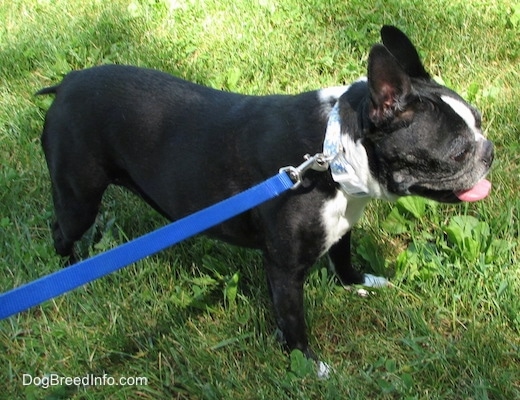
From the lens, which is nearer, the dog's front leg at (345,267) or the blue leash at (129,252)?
the blue leash at (129,252)

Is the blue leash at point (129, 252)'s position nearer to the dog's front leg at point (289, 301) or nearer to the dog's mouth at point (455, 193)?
the dog's mouth at point (455, 193)

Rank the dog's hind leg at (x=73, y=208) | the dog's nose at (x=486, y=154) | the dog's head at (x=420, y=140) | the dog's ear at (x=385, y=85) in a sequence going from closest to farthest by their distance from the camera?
the dog's ear at (x=385, y=85) → the dog's head at (x=420, y=140) → the dog's nose at (x=486, y=154) → the dog's hind leg at (x=73, y=208)

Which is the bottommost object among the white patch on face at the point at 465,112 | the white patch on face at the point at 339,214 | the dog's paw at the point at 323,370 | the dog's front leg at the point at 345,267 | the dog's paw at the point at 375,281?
the dog's paw at the point at 323,370

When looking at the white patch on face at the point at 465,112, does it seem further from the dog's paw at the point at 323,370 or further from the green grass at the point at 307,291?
the dog's paw at the point at 323,370

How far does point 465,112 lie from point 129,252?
1.22 metres

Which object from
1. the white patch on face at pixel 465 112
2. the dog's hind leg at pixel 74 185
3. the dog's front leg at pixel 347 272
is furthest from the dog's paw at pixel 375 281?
the dog's hind leg at pixel 74 185

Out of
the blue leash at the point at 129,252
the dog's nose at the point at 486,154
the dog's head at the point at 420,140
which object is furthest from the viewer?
the dog's nose at the point at 486,154

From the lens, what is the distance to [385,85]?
2242 millimetres

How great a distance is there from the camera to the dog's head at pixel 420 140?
2.28m

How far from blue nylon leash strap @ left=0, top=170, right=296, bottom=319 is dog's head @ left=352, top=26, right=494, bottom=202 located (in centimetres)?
32

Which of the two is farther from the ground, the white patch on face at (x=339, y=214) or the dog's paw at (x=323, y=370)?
the white patch on face at (x=339, y=214)

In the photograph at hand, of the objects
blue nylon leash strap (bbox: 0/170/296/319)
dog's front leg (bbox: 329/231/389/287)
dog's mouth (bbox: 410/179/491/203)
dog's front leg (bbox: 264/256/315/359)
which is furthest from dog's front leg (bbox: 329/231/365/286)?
blue nylon leash strap (bbox: 0/170/296/319)

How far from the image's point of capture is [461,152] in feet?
7.68

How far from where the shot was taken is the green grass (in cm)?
271
